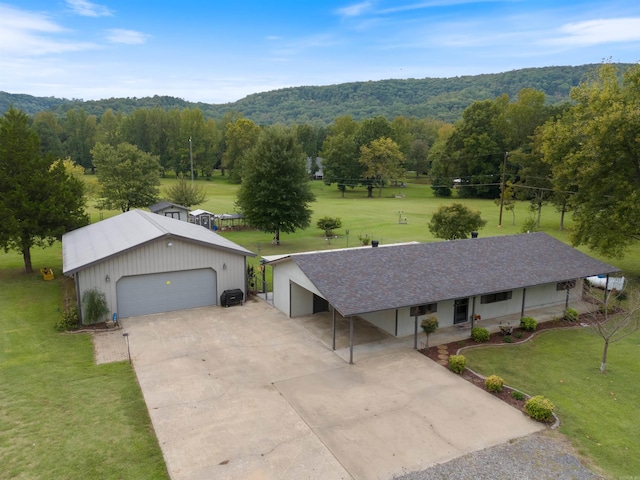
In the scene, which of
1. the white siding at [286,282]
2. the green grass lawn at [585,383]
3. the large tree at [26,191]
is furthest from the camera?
the large tree at [26,191]

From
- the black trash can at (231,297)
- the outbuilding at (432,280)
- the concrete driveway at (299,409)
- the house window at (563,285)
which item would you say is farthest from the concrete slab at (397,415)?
the house window at (563,285)

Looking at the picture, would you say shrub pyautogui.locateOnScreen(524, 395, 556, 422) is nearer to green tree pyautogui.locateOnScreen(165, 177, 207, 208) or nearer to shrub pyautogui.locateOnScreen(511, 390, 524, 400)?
shrub pyautogui.locateOnScreen(511, 390, 524, 400)

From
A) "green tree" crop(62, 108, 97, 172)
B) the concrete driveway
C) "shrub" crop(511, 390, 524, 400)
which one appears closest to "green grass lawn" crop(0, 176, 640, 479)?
the concrete driveway

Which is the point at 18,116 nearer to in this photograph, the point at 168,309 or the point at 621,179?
the point at 168,309

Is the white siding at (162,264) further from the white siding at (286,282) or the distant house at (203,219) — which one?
the distant house at (203,219)

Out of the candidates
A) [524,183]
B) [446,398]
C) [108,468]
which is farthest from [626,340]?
[524,183]
